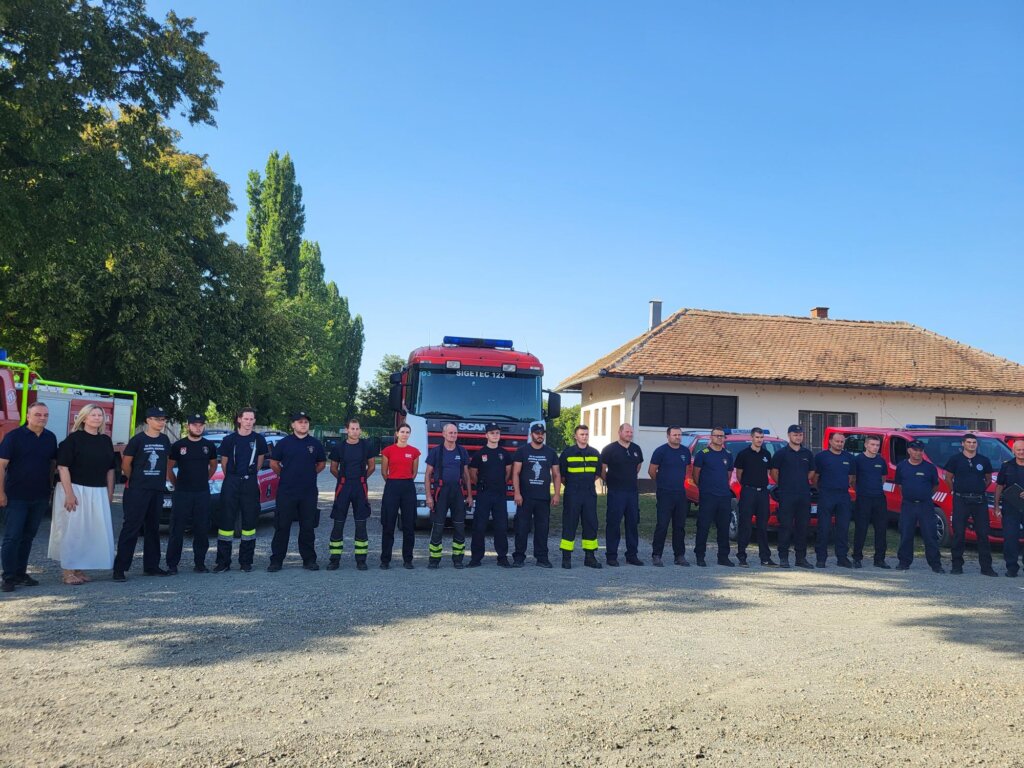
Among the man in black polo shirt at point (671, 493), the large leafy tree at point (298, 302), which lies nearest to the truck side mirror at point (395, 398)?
the man in black polo shirt at point (671, 493)

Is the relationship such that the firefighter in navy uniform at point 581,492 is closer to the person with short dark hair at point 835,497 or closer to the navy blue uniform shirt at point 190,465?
the person with short dark hair at point 835,497

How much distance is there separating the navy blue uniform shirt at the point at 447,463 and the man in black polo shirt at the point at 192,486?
2576mm

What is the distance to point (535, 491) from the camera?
1038 cm

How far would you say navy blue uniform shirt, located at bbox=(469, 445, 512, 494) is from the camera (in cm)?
1032

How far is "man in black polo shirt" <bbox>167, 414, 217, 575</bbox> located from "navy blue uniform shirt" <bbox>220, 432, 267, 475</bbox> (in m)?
0.16

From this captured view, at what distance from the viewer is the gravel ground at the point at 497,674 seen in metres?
4.12

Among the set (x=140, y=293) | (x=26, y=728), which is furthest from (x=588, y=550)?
(x=140, y=293)

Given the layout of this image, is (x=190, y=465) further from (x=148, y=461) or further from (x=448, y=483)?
(x=448, y=483)

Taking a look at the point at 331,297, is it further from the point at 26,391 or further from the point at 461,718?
the point at 461,718

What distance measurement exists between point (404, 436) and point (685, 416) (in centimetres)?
1636

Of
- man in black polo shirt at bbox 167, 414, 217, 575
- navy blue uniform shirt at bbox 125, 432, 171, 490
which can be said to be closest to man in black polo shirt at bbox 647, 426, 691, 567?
man in black polo shirt at bbox 167, 414, 217, 575

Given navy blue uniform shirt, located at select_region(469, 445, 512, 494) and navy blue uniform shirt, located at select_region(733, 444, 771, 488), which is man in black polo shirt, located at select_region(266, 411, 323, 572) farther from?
navy blue uniform shirt, located at select_region(733, 444, 771, 488)

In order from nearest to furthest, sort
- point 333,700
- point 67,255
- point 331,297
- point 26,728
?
1. point 26,728
2. point 333,700
3. point 67,255
4. point 331,297

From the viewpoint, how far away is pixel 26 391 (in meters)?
12.7
